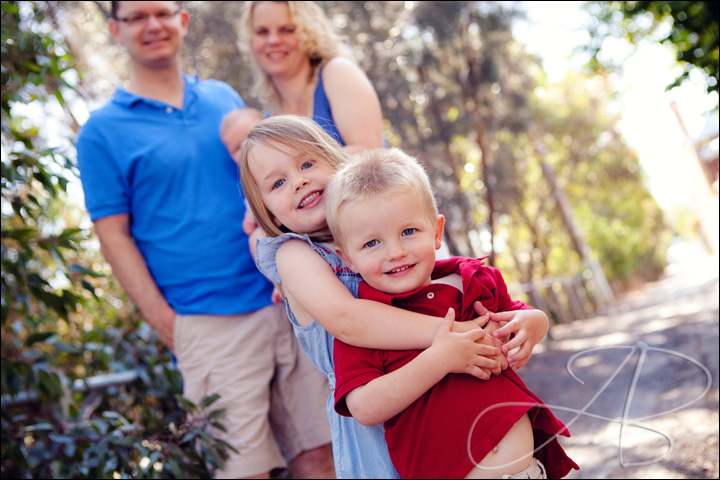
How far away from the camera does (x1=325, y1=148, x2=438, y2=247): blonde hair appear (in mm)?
1645

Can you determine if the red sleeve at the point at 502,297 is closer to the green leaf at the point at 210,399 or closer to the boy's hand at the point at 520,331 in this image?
the boy's hand at the point at 520,331

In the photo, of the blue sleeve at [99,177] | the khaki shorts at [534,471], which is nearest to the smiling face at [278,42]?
the blue sleeve at [99,177]

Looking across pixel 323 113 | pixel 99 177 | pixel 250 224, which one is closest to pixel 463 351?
pixel 250 224

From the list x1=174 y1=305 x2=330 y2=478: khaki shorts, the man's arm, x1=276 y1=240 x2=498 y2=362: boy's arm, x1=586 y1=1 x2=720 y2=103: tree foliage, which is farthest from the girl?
x1=586 y1=1 x2=720 y2=103: tree foliage

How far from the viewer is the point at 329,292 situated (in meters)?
1.69

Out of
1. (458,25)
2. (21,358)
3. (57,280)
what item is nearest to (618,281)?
(458,25)

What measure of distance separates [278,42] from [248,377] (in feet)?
Result: 4.45

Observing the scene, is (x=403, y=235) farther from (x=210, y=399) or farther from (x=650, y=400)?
(x=650, y=400)

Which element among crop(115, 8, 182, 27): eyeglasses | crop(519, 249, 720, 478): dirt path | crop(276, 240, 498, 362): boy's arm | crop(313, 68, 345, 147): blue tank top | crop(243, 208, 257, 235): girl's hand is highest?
crop(115, 8, 182, 27): eyeglasses

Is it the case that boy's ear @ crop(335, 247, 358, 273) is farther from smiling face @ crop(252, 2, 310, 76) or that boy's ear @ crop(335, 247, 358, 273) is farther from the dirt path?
smiling face @ crop(252, 2, 310, 76)

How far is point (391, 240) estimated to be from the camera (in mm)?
1628

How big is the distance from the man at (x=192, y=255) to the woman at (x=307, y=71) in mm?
353

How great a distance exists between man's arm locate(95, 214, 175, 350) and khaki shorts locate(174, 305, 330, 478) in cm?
7

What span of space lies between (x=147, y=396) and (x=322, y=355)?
7.92 ft
